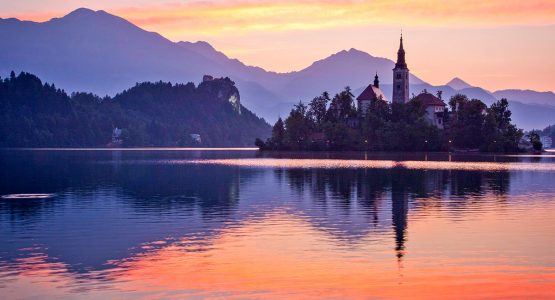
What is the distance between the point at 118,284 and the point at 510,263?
16.8 metres

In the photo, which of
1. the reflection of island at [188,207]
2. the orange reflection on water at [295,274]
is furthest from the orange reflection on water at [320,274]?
the reflection of island at [188,207]

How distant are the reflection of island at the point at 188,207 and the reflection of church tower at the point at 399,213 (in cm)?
6

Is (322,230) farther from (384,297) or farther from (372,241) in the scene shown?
(384,297)

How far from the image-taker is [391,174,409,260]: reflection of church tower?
122 feet

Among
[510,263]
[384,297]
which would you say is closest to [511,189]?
[510,263]

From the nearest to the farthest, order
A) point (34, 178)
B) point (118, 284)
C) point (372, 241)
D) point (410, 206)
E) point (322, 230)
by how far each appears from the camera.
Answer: point (118, 284), point (372, 241), point (322, 230), point (410, 206), point (34, 178)

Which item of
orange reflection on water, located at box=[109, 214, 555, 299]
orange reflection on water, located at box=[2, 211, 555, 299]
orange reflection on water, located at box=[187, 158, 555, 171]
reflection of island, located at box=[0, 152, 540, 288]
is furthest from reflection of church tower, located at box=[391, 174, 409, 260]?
orange reflection on water, located at box=[187, 158, 555, 171]

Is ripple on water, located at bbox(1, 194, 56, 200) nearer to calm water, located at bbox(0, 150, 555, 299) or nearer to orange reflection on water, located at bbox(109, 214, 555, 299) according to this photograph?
calm water, located at bbox(0, 150, 555, 299)

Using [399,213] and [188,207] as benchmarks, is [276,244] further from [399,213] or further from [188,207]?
[188,207]

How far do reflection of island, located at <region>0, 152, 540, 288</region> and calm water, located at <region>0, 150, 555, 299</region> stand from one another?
0.47 feet

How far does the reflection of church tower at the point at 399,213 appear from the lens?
37188 mm

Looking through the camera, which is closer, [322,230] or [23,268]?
[23,268]

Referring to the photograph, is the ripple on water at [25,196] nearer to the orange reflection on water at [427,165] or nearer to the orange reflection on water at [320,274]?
the orange reflection on water at [320,274]

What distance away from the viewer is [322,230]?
42.6m
